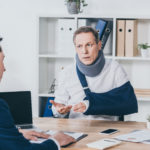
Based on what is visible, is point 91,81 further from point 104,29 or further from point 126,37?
point 126,37

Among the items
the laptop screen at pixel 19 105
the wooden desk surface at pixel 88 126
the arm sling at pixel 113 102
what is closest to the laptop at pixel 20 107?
the laptop screen at pixel 19 105

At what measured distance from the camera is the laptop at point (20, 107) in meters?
2.20

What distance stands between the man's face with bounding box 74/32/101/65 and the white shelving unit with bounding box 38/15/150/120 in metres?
1.06

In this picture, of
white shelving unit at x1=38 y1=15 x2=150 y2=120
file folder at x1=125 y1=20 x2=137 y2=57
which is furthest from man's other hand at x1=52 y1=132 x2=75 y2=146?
file folder at x1=125 y1=20 x2=137 y2=57

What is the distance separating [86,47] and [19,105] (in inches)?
29.0

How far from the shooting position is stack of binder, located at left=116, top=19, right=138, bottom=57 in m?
3.71

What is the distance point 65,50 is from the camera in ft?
12.6

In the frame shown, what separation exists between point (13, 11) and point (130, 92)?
214 centimetres

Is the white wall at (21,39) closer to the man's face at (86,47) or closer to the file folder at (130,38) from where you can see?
the file folder at (130,38)

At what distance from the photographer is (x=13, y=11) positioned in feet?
13.8

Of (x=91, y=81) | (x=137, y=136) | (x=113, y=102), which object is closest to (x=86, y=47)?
(x=91, y=81)

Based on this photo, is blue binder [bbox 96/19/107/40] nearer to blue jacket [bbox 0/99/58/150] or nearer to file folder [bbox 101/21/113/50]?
file folder [bbox 101/21/113/50]

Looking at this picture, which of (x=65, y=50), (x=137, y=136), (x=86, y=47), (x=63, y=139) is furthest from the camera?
(x=65, y=50)

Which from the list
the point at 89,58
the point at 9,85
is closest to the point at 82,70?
the point at 89,58
